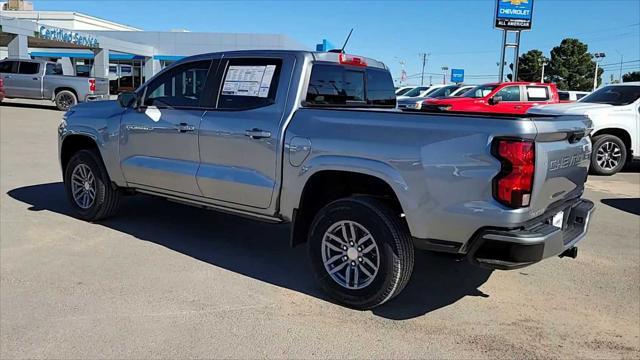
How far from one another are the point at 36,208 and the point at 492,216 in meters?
5.74

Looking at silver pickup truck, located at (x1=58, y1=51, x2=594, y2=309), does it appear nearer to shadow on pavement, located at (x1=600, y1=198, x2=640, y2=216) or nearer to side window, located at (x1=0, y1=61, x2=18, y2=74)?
shadow on pavement, located at (x1=600, y1=198, x2=640, y2=216)

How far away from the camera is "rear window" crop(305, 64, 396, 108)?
4.66 meters

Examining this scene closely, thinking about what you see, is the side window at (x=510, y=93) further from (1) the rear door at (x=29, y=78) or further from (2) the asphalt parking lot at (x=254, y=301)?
(1) the rear door at (x=29, y=78)

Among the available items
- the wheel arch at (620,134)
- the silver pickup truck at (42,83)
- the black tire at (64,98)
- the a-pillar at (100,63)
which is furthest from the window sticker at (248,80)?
the a-pillar at (100,63)

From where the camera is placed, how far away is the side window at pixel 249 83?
15.2ft

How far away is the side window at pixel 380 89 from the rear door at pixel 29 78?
19640 mm

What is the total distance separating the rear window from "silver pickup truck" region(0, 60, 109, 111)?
18.5 metres

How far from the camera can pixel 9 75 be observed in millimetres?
21344

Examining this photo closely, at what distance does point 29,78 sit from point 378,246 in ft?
70.2

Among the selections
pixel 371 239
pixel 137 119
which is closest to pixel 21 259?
pixel 137 119

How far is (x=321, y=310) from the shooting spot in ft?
13.3

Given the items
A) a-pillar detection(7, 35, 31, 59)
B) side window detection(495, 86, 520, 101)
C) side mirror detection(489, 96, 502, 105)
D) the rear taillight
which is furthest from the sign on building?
the rear taillight

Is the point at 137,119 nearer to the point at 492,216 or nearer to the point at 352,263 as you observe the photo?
the point at 352,263

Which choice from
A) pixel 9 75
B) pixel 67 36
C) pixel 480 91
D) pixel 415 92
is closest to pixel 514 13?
pixel 415 92
